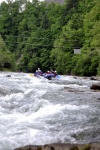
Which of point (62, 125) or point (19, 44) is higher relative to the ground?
point (62, 125)

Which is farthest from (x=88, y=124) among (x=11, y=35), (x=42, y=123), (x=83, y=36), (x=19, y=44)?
(x=11, y=35)

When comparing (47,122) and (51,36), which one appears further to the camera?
(51,36)

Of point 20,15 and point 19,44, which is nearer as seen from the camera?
point 19,44

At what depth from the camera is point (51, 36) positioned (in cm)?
6388

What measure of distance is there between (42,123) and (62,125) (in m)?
0.58

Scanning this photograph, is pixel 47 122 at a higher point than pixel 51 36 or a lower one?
higher

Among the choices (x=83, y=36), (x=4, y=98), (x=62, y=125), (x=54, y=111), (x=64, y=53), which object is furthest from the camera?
(x=64, y=53)

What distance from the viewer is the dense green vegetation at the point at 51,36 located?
39.6 m

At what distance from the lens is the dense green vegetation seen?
3959 centimetres

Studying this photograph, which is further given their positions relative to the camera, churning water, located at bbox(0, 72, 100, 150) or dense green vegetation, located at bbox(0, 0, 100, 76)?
dense green vegetation, located at bbox(0, 0, 100, 76)

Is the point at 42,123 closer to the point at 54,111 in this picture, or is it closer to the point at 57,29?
the point at 54,111

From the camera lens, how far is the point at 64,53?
49.1 metres

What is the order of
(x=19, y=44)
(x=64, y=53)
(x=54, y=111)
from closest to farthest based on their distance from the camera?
(x=54, y=111)
(x=64, y=53)
(x=19, y=44)

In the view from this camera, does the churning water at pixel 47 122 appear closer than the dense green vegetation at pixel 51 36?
Yes
